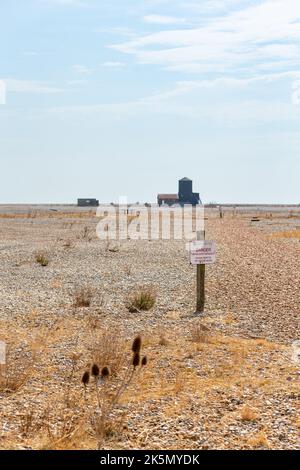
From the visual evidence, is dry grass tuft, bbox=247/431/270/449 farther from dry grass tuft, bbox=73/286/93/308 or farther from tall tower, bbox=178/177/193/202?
tall tower, bbox=178/177/193/202

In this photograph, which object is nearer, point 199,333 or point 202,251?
point 199,333

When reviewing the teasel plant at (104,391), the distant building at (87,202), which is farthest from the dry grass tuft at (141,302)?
the distant building at (87,202)

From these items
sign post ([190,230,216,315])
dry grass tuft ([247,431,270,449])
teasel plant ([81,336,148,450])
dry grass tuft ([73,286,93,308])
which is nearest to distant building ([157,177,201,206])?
dry grass tuft ([73,286,93,308])

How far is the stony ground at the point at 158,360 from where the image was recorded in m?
6.79

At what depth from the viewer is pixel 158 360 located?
9492 mm

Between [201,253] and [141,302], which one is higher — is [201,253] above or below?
above

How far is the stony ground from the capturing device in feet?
22.3

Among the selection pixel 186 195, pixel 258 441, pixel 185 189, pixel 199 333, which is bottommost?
pixel 258 441

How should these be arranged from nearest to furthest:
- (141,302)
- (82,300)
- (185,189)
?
(141,302) → (82,300) → (185,189)

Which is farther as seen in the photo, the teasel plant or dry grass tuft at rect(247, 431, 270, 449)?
dry grass tuft at rect(247, 431, 270, 449)

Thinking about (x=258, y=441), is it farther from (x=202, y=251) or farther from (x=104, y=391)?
(x=202, y=251)

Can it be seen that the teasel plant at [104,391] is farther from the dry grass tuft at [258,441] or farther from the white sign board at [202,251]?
the white sign board at [202,251]

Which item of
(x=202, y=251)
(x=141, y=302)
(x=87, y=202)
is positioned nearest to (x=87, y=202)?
(x=87, y=202)
